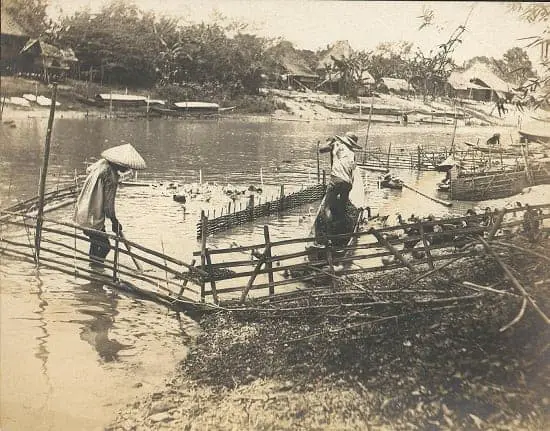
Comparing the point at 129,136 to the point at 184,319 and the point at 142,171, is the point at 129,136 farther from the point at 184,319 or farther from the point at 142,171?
the point at 184,319

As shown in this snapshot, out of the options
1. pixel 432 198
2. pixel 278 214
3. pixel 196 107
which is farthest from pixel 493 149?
pixel 196 107

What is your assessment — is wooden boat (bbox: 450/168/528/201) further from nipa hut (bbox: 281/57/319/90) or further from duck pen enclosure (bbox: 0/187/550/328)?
nipa hut (bbox: 281/57/319/90)

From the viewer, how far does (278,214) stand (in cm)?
294

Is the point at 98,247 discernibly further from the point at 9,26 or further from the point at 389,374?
the point at 389,374

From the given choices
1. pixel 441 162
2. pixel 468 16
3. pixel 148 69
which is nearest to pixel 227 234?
pixel 148 69

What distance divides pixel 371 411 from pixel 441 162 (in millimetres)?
1333

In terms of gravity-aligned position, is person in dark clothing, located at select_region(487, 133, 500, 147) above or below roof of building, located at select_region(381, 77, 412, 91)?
below

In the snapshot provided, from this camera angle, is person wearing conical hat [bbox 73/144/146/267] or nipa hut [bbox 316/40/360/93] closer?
nipa hut [bbox 316/40/360/93]

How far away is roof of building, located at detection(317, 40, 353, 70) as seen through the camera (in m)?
2.42

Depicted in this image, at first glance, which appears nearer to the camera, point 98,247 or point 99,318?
point 99,318

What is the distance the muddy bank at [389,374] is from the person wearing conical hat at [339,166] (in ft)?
1.72

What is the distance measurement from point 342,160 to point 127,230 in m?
1.16

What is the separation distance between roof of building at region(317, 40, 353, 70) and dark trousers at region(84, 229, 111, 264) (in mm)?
1447

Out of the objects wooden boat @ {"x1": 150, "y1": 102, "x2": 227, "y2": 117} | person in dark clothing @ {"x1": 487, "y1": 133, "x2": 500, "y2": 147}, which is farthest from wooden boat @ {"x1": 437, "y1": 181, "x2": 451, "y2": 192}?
wooden boat @ {"x1": 150, "y1": 102, "x2": 227, "y2": 117}
